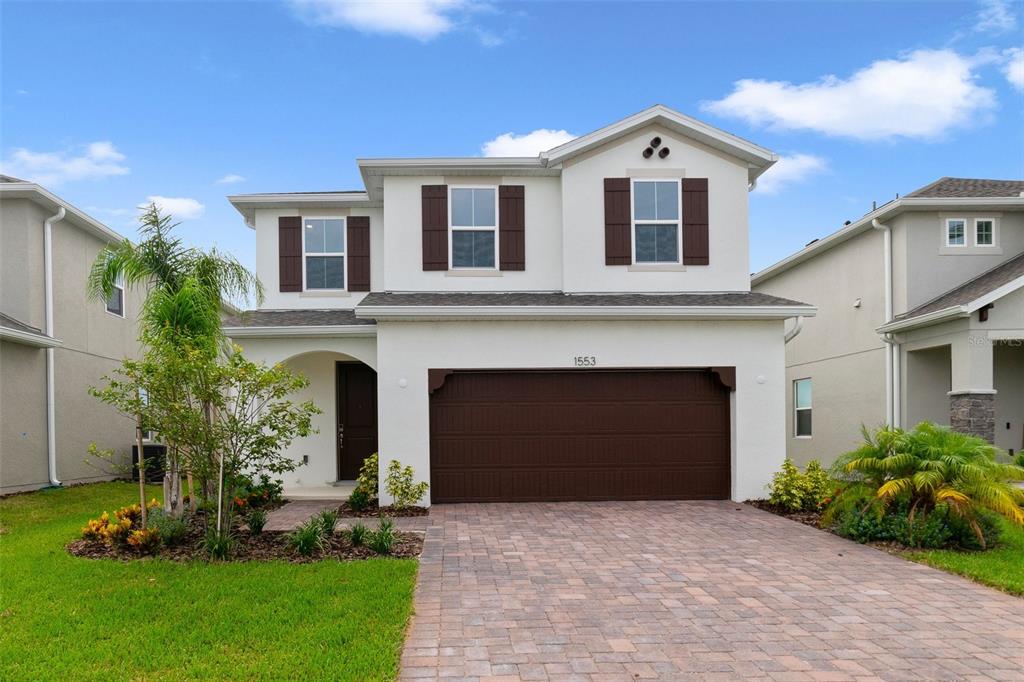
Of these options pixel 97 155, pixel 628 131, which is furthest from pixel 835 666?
pixel 97 155

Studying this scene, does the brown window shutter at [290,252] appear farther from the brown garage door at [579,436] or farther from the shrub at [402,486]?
the shrub at [402,486]

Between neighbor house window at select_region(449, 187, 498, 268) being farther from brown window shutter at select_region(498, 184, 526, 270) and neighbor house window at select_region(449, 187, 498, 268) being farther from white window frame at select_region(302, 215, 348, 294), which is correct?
white window frame at select_region(302, 215, 348, 294)

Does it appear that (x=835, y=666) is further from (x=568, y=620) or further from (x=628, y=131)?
(x=628, y=131)

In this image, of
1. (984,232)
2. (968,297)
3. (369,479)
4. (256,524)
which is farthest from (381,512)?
(984,232)

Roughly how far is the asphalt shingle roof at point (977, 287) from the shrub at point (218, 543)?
512 inches

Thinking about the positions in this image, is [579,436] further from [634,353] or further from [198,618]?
[198,618]

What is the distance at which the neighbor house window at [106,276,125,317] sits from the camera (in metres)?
16.0

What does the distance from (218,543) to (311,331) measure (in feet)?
16.1

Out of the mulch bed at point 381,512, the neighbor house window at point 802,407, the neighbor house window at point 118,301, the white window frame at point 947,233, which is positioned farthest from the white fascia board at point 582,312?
the neighbor house window at point 118,301

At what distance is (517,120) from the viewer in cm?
1630

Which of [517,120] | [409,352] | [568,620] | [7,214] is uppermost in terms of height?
[517,120]

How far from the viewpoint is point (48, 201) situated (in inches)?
505

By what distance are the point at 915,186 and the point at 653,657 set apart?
15552mm

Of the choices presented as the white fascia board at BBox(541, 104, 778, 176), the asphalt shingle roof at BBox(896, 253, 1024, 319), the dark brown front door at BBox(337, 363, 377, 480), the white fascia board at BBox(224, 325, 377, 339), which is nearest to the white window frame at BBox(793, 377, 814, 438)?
the asphalt shingle roof at BBox(896, 253, 1024, 319)
